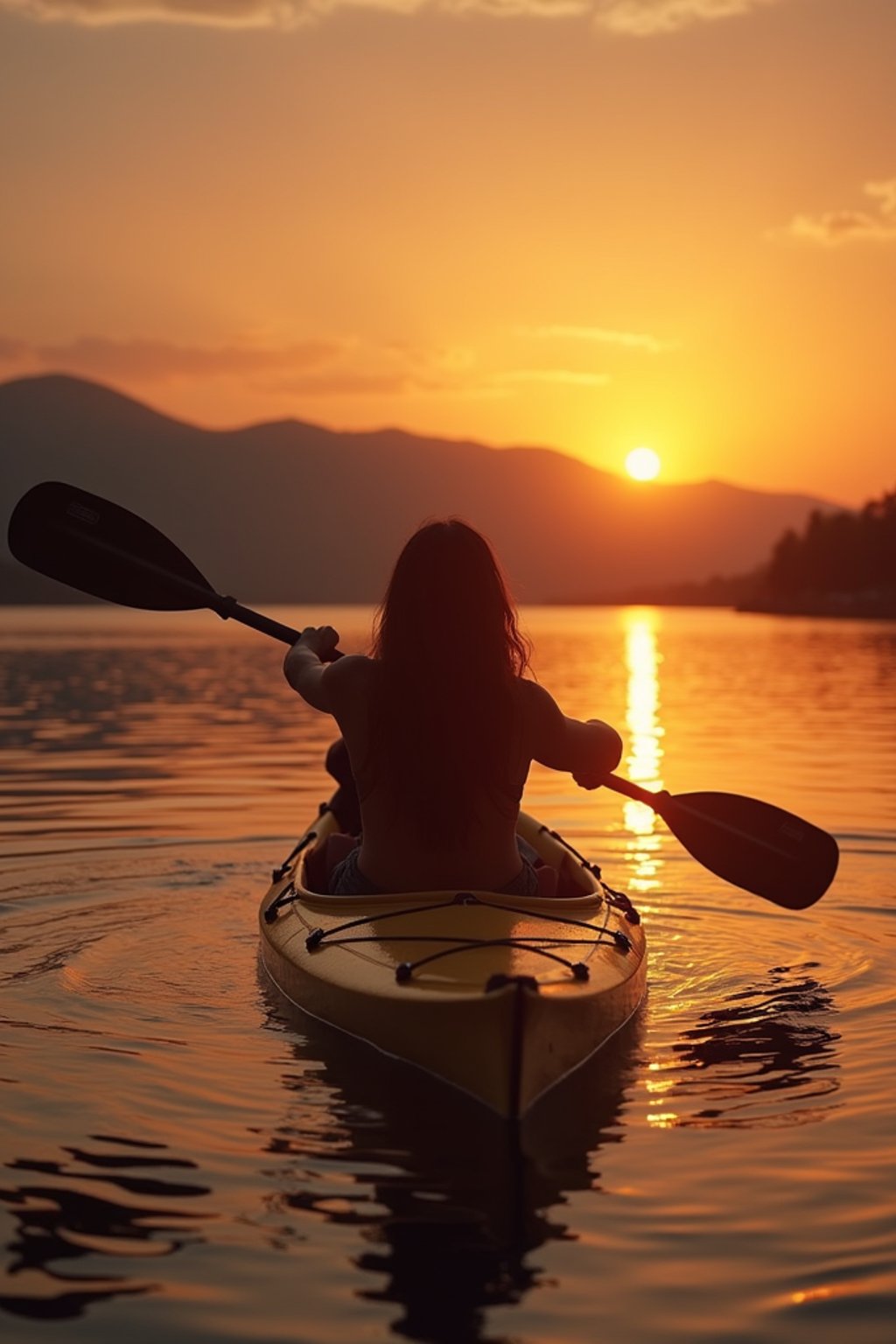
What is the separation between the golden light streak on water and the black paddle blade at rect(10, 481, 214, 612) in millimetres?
3775

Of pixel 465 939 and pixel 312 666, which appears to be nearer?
pixel 465 939

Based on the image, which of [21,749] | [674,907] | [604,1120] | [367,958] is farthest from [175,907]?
[21,749]

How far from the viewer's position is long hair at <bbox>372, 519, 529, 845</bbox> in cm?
A: 577

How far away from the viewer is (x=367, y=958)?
19.7ft

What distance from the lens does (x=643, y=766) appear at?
18.4m

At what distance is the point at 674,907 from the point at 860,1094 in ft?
12.9

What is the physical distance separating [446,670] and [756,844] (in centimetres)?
317

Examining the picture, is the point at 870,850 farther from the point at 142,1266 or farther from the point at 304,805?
the point at 142,1266

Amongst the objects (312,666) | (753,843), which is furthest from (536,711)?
(753,843)

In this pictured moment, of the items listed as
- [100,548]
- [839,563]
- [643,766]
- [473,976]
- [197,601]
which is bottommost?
[643,766]

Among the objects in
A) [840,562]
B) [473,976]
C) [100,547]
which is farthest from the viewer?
[840,562]

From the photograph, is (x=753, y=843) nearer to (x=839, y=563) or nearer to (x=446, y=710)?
(x=446, y=710)

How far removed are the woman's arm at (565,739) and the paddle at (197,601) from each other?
1582 mm

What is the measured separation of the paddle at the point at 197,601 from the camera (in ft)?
26.9
